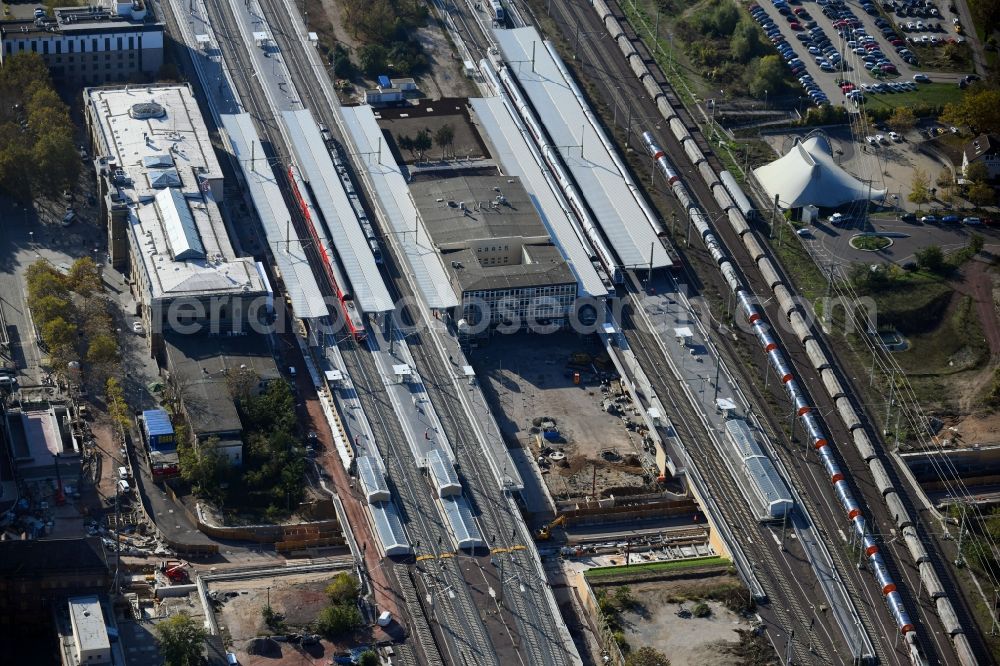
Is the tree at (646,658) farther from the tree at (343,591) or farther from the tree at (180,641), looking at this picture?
the tree at (180,641)

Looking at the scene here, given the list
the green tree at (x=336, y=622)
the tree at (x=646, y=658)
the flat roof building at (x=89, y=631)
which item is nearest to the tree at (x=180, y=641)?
the flat roof building at (x=89, y=631)

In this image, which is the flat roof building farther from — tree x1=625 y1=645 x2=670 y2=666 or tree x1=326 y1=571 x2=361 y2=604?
tree x1=625 y1=645 x2=670 y2=666

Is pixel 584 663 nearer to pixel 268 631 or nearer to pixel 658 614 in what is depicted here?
pixel 658 614

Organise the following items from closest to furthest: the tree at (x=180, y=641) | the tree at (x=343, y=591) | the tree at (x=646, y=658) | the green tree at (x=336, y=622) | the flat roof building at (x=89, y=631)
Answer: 1. the flat roof building at (x=89, y=631)
2. the tree at (x=180, y=641)
3. the tree at (x=646, y=658)
4. the green tree at (x=336, y=622)
5. the tree at (x=343, y=591)

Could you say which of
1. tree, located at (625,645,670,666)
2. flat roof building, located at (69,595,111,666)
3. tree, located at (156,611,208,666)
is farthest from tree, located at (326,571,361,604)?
tree, located at (625,645,670,666)

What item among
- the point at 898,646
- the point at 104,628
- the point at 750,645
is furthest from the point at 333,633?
the point at 898,646
